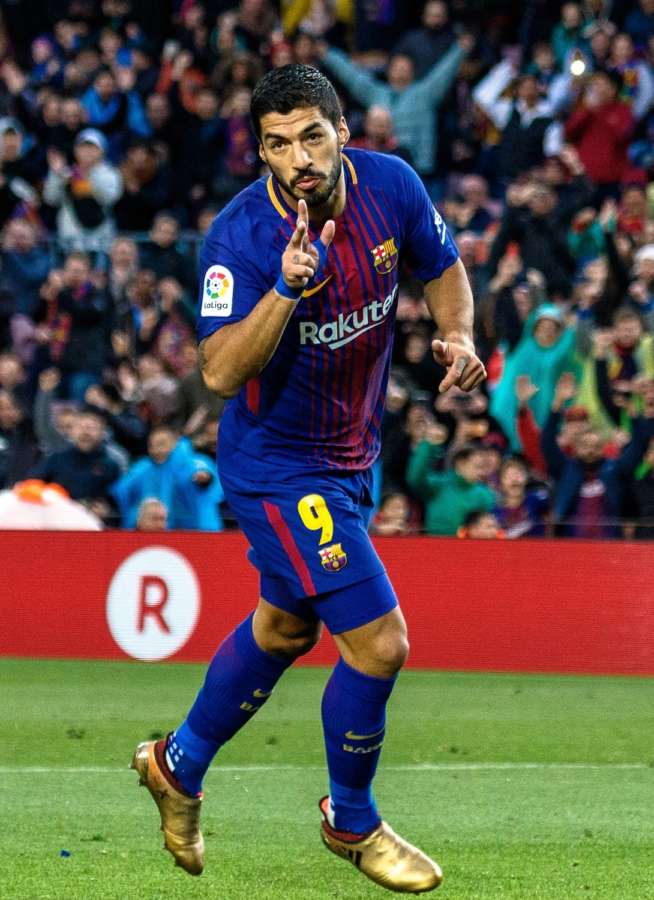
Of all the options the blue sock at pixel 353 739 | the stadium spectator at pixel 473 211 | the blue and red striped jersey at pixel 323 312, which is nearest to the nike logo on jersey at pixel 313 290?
the blue and red striped jersey at pixel 323 312

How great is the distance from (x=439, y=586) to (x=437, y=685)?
0.92m

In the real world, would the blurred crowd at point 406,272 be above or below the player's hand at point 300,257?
below

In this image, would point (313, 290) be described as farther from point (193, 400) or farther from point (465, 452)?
point (193, 400)

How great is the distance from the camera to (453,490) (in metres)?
12.9

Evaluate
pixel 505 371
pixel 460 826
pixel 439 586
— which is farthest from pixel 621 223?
pixel 460 826

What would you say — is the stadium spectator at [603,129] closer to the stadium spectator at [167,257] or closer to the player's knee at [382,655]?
the stadium spectator at [167,257]

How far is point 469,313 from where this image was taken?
19.7 feet

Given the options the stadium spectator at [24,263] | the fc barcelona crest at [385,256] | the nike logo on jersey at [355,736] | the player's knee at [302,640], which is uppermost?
the fc barcelona crest at [385,256]

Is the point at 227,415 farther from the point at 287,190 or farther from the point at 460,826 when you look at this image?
the point at 460,826

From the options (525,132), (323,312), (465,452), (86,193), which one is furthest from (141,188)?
(323,312)

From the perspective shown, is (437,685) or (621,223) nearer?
(437,685)

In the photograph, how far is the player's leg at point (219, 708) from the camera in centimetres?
595

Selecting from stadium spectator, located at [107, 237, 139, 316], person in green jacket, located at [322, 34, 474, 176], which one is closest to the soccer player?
stadium spectator, located at [107, 237, 139, 316]

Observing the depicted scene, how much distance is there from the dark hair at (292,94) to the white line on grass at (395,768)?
11.6 ft
